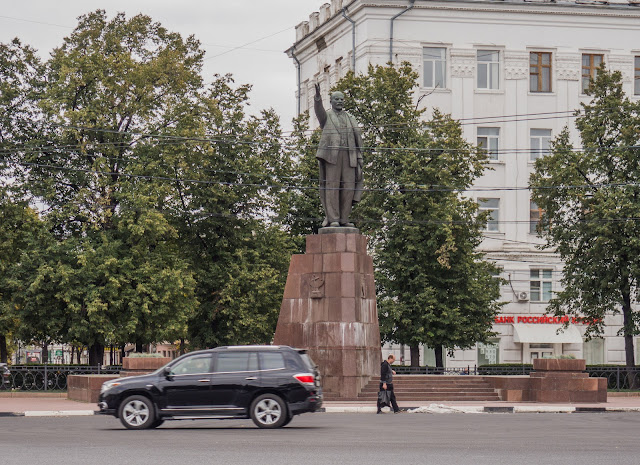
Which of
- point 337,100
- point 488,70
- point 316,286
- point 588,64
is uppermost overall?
point 588,64

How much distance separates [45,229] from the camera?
148 feet

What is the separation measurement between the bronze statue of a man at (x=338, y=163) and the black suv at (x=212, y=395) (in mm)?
10639

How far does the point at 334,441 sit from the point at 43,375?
76.8ft

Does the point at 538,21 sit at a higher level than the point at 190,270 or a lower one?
higher

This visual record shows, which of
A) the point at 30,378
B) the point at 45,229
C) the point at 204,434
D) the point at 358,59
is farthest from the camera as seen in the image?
the point at 358,59

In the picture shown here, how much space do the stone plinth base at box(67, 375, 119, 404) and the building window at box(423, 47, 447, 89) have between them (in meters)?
29.9

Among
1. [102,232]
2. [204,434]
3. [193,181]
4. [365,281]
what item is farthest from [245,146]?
[204,434]

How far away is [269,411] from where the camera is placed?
22469 millimetres

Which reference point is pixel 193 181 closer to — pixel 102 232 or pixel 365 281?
pixel 102 232

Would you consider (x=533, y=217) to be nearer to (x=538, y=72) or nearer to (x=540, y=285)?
(x=540, y=285)

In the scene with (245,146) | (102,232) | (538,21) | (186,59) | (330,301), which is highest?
(538,21)

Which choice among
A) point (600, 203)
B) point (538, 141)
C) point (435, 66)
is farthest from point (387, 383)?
point (538, 141)

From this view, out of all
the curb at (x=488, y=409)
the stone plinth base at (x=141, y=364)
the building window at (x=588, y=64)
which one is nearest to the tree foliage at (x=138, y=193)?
the stone plinth base at (x=141, y=364)

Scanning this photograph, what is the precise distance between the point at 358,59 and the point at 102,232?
758 inches
